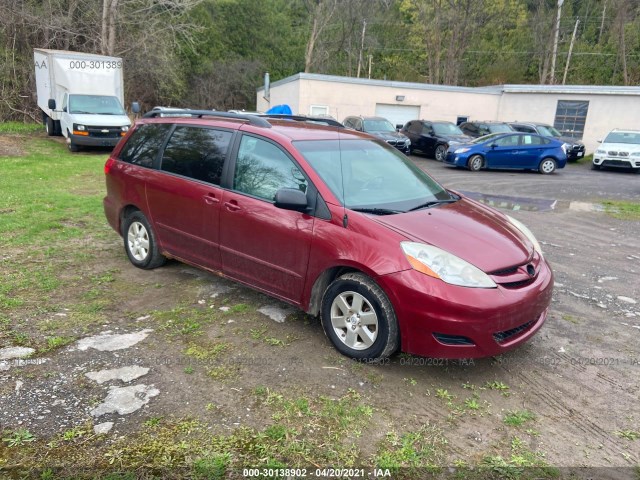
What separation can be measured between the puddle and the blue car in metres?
5.40

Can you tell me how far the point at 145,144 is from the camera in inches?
213

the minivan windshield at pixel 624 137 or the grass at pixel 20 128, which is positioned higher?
the minivan windshield at pixel 624 137

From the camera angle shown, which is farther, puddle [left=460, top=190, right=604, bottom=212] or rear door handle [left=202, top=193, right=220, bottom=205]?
puddle [left=460, top=190, right=604, bottom=212]

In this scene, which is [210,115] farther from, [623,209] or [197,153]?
[623,209]

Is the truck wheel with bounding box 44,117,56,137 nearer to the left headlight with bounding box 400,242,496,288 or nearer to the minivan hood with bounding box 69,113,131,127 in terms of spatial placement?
the minivan hood with bounding box 69,113,131,127

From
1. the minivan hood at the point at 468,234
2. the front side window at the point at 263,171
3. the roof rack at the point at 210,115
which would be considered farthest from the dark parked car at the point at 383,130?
the minivan hood at the point at 468,234

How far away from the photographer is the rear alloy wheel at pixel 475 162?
56.7ft

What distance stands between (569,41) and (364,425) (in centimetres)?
5128

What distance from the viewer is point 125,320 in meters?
4.23

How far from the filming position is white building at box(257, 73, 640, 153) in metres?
24.0

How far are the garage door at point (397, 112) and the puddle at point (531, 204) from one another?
14411 mm

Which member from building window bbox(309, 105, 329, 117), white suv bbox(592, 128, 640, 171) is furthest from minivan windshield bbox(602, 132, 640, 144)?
building window bbox(309, 105, 329, 117)

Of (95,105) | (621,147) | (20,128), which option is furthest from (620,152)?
(20,128)

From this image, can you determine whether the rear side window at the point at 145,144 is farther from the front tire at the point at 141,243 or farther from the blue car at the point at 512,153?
the blue car at the point at 512,153
